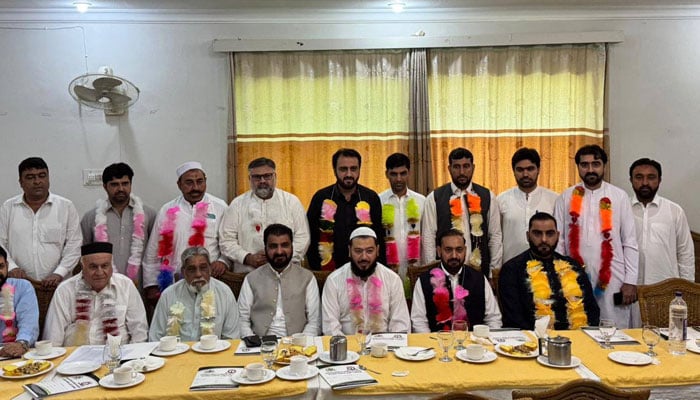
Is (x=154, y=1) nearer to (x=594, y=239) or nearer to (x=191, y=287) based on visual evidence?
(x=191, y=287)

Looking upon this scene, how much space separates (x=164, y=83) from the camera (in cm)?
560

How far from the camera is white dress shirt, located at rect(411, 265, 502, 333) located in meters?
4.04

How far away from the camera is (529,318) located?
399 centimetres

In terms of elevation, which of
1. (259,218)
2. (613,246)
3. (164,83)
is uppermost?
(164,83)

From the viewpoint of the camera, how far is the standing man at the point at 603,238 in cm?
456

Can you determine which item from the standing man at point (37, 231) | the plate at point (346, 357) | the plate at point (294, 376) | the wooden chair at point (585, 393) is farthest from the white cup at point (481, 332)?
the standing man at point (37, 231)

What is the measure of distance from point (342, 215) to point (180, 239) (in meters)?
1.31

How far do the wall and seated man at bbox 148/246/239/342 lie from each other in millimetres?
1858

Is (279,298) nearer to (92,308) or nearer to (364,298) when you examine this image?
(364,298)

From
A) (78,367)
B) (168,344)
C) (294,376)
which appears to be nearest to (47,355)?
(78,367)

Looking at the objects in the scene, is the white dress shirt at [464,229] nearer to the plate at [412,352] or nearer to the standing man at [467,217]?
the standing man at [467,217]

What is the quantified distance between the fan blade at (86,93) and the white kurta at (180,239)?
1314 mm

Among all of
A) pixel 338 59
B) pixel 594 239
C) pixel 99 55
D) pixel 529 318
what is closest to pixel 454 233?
pixel 529 318

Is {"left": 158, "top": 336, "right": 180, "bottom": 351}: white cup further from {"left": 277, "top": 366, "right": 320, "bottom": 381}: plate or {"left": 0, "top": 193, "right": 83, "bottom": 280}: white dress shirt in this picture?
{"left": 0, "top": 193, "right": 83, "bottom": 280}: white dress shirt
